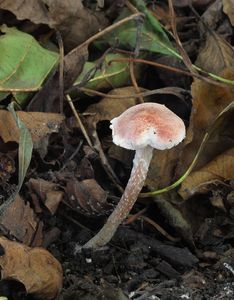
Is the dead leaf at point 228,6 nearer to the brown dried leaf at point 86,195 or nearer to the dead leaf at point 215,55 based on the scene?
the dead leaf at point 215,55

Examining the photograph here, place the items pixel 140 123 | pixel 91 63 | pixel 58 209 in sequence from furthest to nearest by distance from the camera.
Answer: pixel 91 63
pixel 58 209
pixel 140 123

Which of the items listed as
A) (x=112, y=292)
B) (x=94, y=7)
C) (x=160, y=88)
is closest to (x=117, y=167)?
(x=160, y=88)

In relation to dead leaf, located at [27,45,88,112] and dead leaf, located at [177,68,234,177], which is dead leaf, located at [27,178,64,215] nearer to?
dead leaf, located at [27,45,88,112]

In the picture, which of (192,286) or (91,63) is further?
(91,63)

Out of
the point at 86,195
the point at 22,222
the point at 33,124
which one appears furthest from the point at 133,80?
the point at 22,222

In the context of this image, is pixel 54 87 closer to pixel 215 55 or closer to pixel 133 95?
pixel 133 95

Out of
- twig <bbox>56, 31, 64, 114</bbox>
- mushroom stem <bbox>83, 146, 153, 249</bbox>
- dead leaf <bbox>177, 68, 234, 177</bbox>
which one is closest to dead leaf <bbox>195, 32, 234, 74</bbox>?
dead leaf <bbox>177, 68, 234, 177</bbox>

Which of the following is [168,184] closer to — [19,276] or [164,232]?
[164,232]
